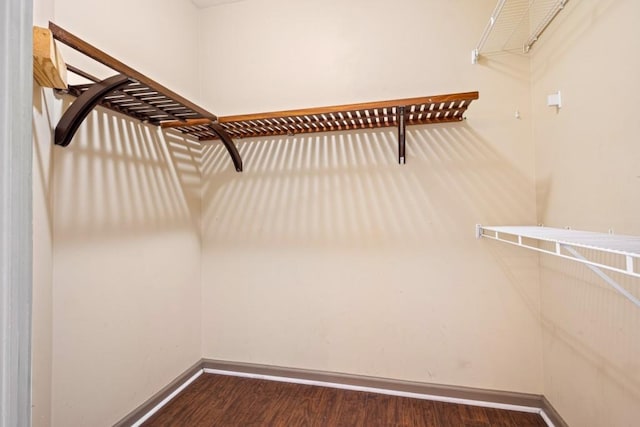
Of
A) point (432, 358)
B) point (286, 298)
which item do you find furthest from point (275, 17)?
point (432, 358)

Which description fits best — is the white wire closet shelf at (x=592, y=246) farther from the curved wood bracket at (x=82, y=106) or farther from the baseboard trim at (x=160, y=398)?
the baseboard trim at (x=160, y=398)

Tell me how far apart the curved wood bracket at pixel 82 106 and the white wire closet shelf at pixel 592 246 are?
5.33 ft

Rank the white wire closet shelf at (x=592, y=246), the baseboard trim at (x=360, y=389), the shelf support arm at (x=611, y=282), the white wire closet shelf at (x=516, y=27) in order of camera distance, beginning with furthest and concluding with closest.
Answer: the baseboard trim at (x=360, y=389)
the white wire closet shelf at (x=516, y=27)
the shelf support arm at (x=611, y=282)
the white wire closet shelf at (x=592, y=246)

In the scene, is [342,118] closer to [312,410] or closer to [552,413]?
[312,410]

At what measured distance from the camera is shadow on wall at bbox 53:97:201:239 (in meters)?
1.34

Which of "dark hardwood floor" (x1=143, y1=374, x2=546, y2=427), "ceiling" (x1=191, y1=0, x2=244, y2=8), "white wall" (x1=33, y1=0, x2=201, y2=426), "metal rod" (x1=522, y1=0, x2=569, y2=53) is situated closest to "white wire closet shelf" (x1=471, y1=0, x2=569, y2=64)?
"metal rod" (x1=522, y1=0, x2=569, y2=53)

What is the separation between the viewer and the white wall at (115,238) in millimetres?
1237

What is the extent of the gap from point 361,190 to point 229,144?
92 cm

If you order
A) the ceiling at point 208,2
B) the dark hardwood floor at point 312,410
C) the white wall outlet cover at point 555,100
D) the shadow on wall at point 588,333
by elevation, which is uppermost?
the ceiling at point 208,2

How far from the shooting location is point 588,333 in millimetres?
1322

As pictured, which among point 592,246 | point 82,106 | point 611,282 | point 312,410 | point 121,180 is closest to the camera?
point 592,246

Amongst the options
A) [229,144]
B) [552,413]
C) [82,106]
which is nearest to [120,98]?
[82,106]

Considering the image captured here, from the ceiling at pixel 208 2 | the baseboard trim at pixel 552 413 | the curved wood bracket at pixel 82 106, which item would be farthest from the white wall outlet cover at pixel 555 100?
the ceiling at pixel 208 2

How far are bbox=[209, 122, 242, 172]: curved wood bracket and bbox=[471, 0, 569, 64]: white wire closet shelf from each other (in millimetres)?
1544
